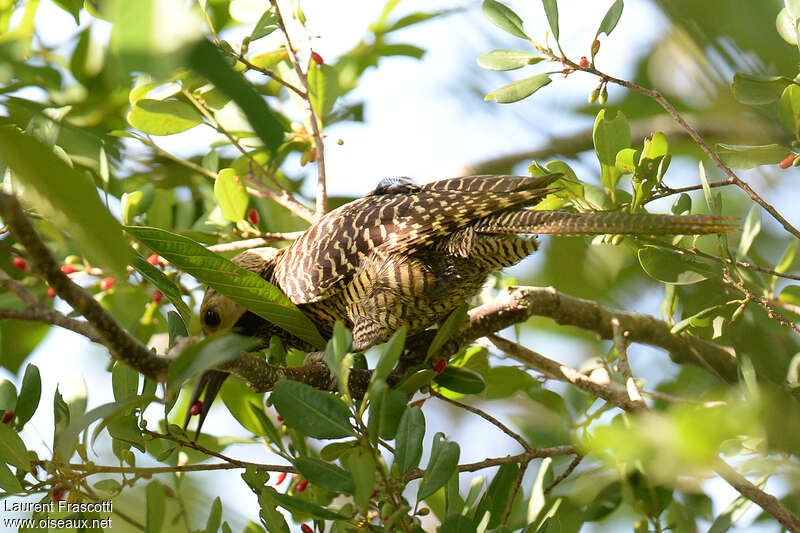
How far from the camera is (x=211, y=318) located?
110 inches

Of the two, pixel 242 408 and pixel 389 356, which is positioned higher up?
pixel 389 356

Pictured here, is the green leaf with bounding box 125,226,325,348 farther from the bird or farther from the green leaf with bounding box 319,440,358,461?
the green leaf with bounding box 319,440,358,461

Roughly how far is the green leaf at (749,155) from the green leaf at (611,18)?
0.44 meters

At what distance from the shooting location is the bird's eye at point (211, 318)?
2.80m

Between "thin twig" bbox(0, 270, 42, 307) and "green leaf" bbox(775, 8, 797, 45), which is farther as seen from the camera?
"green leaf" bbox(775, 8, 797, 45)

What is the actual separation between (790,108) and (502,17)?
84 centimetres

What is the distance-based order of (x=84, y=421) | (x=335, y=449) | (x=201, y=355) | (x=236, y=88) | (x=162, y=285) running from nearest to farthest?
(x=236, y=88) < (x=84, y=421) < (x=201, y=355) < (x=335, y=449) < (x=162, y=285)

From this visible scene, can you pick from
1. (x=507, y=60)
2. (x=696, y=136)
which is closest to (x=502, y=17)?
(x=507, y=60)

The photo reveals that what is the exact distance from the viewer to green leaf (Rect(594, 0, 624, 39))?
2035 mm

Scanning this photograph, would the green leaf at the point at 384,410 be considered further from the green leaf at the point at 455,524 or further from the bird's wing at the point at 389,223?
the bird's wing at the point at 389,223

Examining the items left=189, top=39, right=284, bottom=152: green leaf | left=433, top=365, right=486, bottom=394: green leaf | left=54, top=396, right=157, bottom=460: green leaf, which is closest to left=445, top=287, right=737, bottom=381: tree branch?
left=433, top=365, right=486, bottom=394: green leaf

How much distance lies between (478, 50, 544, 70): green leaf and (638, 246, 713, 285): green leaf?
0.65 meters

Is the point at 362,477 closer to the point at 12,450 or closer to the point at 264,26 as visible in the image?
the point at 12,450

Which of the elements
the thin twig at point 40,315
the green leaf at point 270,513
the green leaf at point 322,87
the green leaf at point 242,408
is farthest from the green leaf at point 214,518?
the green leaf at point 322,87
